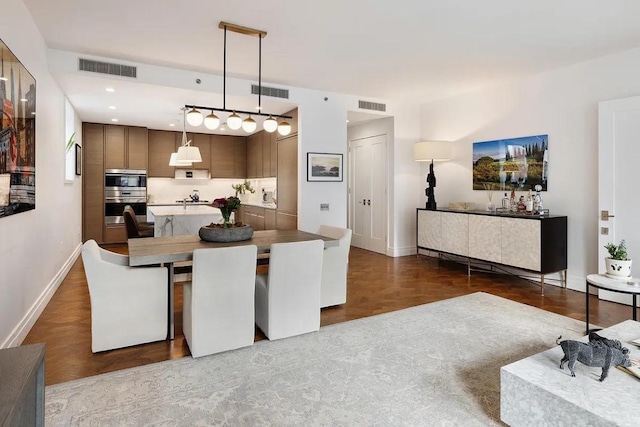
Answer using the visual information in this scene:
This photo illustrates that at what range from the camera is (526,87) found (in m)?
4.95

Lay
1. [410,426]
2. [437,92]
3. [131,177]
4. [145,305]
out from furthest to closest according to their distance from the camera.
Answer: [131,177] < [437,92] < [145,305] < [410,426]

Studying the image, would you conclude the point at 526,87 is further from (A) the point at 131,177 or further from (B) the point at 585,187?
(A) the point at 131,177

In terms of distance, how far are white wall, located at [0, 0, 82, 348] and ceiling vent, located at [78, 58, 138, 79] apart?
363mm

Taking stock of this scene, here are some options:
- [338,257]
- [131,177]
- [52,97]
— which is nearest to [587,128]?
[338,257]

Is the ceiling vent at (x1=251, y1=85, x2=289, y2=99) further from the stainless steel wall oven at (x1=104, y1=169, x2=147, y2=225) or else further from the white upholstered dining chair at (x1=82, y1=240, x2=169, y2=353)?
the stainless steel wall oven at (x1=104, y1=169, x2=147, y2=225)

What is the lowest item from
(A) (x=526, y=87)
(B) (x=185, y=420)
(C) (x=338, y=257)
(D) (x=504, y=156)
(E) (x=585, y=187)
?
(B) (x=185, y=420)

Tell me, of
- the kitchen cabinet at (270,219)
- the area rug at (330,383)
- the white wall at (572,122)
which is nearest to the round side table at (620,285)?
the area rug at (330,383)

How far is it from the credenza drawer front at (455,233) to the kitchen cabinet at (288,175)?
231 cm

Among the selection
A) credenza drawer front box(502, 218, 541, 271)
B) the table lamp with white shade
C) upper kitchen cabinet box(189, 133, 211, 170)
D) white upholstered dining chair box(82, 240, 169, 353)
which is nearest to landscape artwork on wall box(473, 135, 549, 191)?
the table lamp with white shade

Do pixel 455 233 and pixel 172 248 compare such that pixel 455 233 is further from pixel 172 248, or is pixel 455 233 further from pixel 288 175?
pixel 172 248

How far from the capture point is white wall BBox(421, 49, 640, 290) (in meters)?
4.15

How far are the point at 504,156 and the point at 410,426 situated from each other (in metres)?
4.40

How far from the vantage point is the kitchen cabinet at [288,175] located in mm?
5750

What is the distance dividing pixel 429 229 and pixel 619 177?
2.50 meters
